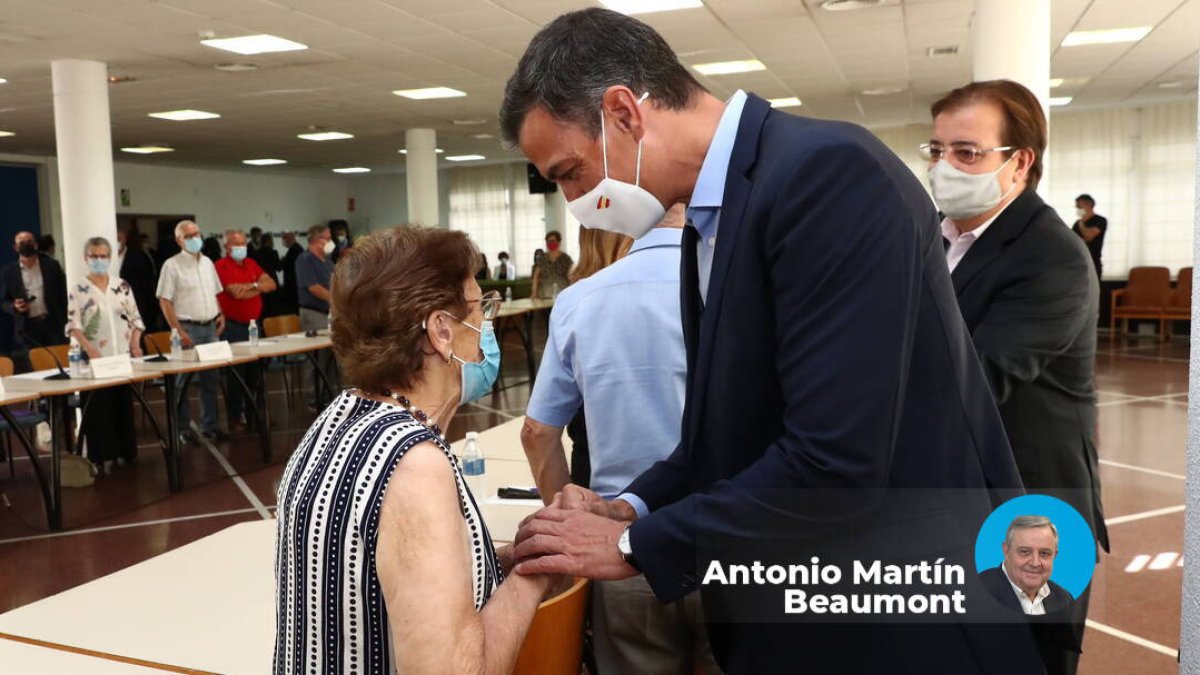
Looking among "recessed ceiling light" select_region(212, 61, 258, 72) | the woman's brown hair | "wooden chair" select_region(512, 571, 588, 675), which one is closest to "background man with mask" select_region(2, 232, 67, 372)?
"recessed ceiling light" select_region(212, 61, 258, 72)

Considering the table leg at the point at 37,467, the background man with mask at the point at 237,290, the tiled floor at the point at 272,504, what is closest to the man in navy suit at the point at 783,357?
the tiled floor at the point at 272,504

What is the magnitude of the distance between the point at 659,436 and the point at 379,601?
860 mm

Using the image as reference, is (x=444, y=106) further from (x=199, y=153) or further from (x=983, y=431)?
(x=983, y=431)

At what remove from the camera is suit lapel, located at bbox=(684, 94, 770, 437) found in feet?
3.57

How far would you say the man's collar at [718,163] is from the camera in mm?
1142

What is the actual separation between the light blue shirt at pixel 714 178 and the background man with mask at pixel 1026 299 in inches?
33.8

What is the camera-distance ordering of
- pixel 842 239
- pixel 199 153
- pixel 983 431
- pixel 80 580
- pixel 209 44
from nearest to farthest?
pixel 842 239, pixel 983 431, pixel 80 580, pixel 209 44, pixel 199 153

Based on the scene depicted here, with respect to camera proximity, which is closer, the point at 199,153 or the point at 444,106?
the point at 444,106

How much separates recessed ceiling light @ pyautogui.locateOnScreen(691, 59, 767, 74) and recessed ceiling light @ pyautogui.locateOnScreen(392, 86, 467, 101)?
2815mm

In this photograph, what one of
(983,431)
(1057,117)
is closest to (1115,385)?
(1057,117)

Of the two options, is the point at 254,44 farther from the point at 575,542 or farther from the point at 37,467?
the point at 575,542

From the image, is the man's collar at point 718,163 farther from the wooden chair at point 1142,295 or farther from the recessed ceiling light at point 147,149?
the recessed ceiling light at point 147,149

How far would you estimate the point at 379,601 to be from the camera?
1301 mm

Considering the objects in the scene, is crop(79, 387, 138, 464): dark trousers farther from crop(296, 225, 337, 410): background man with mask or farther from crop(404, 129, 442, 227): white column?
crop(404, 129, 442, 227): white column
